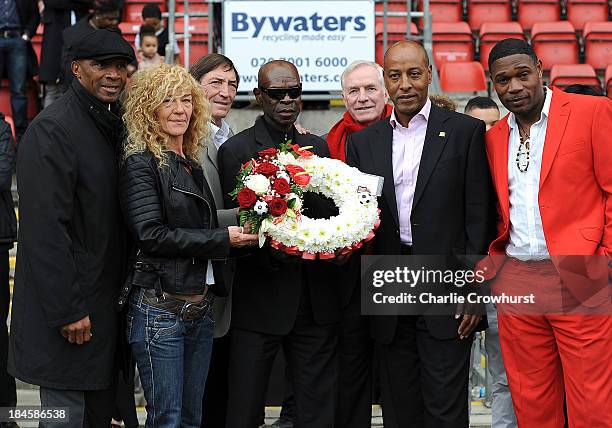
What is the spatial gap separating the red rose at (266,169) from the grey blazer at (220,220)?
14.3 inches

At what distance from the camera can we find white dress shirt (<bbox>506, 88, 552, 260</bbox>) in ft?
12.8

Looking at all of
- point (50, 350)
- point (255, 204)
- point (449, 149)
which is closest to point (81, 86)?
point (255, 204)

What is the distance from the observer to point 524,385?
3.99 meters

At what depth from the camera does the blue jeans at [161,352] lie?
3.69 metres

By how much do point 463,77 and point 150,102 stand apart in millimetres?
6685

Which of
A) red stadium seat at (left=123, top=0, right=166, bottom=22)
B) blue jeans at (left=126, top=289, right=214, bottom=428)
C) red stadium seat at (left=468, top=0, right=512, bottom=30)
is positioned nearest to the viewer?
blue jeans at (left=126, top=289, right=214, bottom=428)

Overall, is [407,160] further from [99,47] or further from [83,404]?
[83,404]

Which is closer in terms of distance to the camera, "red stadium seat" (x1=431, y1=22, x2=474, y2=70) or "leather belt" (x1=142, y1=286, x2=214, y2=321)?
"leather belt" (x1=142, y1=286, x2=214, y2=321)

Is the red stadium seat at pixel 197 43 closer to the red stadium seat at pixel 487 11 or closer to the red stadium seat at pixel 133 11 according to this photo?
the red stadium seat at pixel 133 11

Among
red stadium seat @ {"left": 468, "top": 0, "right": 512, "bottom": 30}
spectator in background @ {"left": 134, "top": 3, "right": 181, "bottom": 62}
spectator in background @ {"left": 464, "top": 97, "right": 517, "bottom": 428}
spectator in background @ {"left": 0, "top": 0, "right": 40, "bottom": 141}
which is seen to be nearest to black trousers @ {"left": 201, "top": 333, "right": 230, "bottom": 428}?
spectator in background @ {"left": 464, "top": 97, "right": 517, "bottom": 428}

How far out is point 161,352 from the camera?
3.69 metres

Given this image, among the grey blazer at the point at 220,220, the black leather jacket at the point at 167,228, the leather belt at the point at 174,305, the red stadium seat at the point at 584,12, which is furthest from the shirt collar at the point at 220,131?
the red stadium seat at the point at 584,12

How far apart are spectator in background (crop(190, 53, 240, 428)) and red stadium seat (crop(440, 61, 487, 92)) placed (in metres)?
5.12

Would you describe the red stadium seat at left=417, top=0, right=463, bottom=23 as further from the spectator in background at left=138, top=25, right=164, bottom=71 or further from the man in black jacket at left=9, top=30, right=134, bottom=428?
the man in black jacket at left=9, top=30, right=134, bottom=428
